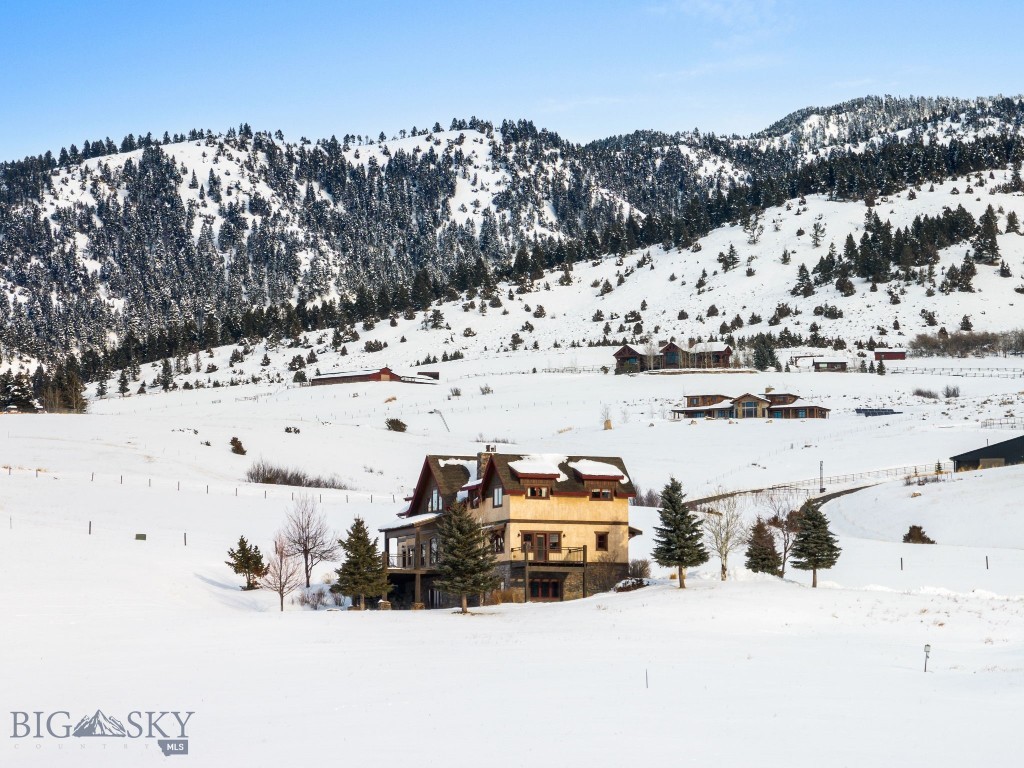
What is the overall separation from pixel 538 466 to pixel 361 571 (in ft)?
29.4

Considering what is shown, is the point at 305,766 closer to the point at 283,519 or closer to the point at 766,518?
the point at 283,519

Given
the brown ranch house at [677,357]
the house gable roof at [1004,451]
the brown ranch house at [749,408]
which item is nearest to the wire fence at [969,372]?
the brown ranch house at [677,357]

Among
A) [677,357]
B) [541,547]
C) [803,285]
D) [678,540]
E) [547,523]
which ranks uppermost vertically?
[803,285]

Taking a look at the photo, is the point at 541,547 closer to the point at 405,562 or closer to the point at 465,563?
the point at 465,563

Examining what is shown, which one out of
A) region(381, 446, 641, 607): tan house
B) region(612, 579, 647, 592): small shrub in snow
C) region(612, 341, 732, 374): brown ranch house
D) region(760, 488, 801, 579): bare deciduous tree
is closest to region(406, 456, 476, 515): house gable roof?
region(381, 446, 641, 607): tan house

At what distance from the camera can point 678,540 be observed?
4500 centimetres

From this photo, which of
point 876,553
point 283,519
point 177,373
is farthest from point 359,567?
point 177,373

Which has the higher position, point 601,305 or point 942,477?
point 601,305

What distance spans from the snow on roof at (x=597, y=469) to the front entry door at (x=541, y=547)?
10.5ft

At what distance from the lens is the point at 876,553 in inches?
2218

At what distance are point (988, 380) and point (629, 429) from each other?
140 ft

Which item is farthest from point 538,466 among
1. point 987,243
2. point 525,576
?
point 987,243

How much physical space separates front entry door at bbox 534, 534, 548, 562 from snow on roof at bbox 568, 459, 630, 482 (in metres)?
3.21

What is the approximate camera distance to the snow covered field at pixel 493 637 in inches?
792
